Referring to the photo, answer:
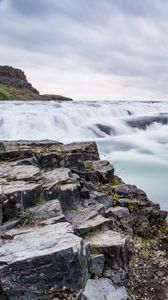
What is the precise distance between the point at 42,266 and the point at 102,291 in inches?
44.1

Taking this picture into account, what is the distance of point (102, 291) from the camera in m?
5.94

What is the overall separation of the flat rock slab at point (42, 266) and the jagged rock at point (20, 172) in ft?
7.26

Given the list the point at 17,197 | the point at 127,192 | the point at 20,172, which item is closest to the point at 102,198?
the point at 127,192

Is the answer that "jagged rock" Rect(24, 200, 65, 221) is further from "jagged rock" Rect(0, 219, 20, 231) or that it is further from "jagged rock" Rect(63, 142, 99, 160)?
"jagged rock" Rect(63, 142, 99, 160)

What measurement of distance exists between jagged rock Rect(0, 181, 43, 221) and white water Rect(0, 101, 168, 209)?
8.12 meters

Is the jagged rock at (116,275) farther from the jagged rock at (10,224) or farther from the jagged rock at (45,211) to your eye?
the jagged rock at (10,224)

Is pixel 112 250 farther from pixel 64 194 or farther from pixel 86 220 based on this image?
pixel 64 194

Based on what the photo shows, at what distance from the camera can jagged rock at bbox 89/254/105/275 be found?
6149 mm

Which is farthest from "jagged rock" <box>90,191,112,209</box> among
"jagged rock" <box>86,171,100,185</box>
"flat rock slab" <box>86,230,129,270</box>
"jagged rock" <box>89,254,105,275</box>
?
"jagged rock" <box>89,254,105,275</box>

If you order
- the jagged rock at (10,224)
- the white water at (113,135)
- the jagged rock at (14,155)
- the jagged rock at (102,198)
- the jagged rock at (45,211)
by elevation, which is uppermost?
the jagged rock at (14,155)

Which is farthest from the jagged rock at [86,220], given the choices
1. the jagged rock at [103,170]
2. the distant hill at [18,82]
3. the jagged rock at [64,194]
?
the distant hill at [18,82]

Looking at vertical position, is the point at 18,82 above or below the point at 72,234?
above

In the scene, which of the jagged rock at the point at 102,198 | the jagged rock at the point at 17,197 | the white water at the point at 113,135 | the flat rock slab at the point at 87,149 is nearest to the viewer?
the jagged rock at the point at 17,197

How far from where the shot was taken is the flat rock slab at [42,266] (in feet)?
17.2
